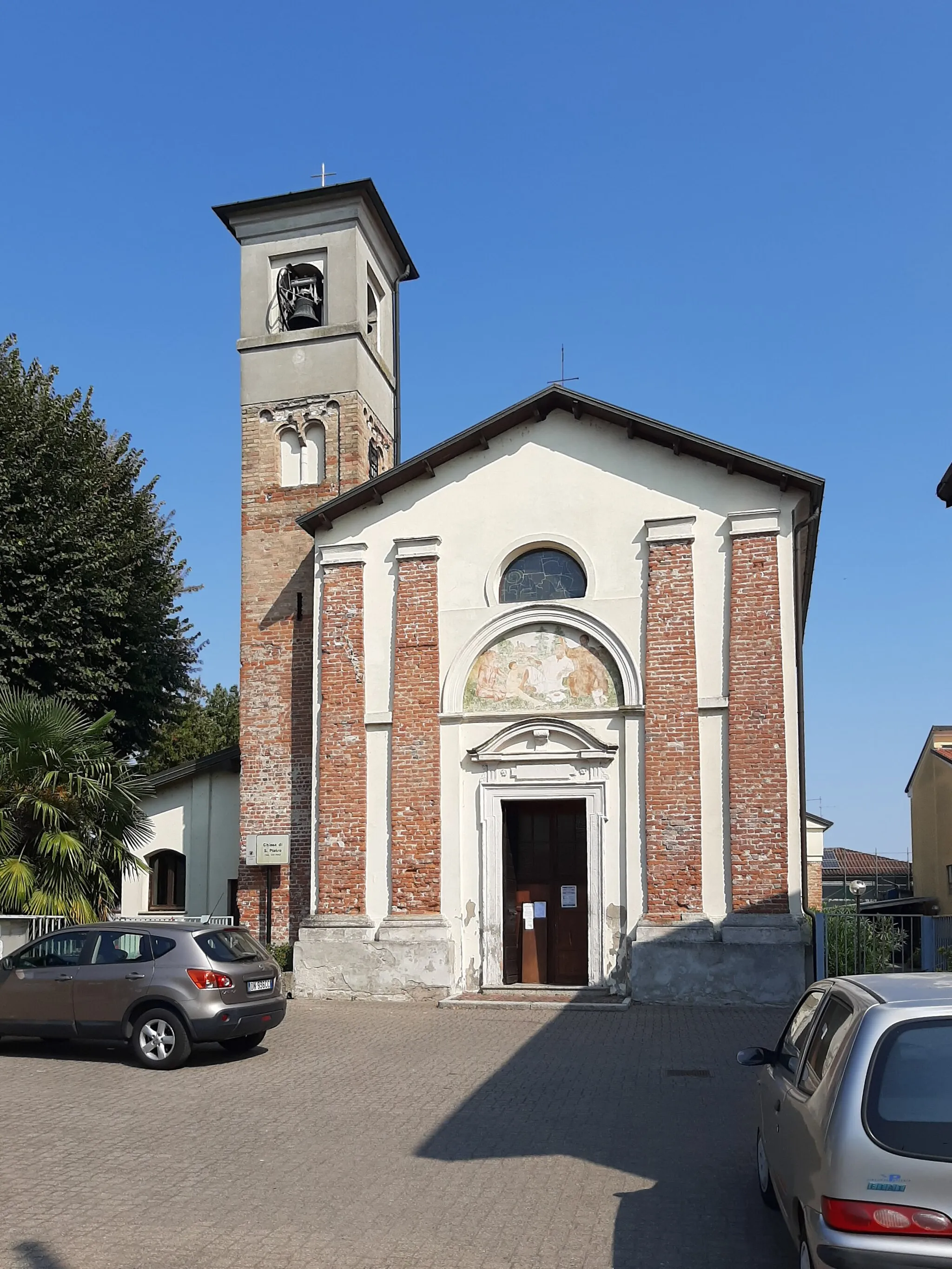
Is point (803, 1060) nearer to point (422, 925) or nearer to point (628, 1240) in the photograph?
point (628, 1240)

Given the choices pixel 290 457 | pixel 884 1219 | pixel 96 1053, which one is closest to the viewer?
pixel 884 1219

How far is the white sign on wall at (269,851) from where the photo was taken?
752 inches

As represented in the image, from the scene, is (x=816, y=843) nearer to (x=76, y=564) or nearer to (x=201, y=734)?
(x=201, y=734)

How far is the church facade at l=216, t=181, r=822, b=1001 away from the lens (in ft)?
53.9

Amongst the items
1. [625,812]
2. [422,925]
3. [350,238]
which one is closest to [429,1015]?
[422,925]

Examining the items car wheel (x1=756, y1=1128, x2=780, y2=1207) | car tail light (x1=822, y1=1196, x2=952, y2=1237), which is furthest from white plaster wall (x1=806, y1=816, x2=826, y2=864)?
car tail light (x1=822, y1=1196, x2=952, y2=1237)

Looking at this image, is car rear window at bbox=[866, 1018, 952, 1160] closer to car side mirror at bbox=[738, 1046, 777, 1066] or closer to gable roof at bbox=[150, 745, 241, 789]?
car side mirror at bbox=[738, 1046, 777, 1066]

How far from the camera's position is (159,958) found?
11789 mm

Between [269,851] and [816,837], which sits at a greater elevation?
[269,851]

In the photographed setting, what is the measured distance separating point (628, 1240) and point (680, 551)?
474 inches

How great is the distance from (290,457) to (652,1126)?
48.6 feet

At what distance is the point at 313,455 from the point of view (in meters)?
21.0

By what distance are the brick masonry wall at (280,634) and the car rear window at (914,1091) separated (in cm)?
1537

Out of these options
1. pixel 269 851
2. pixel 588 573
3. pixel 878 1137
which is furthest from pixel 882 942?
pixel 878 1137
